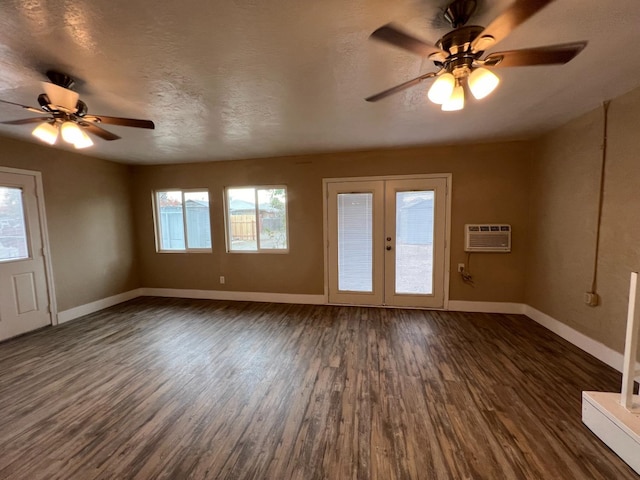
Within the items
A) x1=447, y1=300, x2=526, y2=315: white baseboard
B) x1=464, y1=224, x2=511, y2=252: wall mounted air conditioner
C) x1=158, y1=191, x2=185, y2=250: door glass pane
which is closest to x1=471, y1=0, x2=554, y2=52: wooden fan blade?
x1=464, y1=224, x2=511, y2=252: wall mounted air conditioner

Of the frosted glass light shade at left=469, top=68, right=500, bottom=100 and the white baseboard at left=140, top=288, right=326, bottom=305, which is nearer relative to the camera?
the frosted glass light shade at left=469, top=68, right=500, bottom=100

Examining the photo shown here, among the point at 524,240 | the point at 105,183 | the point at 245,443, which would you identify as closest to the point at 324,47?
the point at 245,443

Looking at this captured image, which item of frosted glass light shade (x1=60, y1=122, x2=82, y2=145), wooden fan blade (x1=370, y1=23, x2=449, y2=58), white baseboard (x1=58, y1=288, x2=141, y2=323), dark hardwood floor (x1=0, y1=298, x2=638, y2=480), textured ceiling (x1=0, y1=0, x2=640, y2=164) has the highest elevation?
textured ceiling (x1=0, y1=0, x2=640, y2=164)

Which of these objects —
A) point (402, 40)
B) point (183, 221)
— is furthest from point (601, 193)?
point (183, 221)

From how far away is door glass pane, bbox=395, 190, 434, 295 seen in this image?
4039 millimetres

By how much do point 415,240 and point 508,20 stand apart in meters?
3.13

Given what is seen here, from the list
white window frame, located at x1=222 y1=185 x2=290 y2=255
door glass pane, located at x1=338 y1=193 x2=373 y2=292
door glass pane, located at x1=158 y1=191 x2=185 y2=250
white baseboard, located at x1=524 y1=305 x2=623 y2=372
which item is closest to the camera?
white baseboard, located at x1=524 y1=305 x2=623 y2=372

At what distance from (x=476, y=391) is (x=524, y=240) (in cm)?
262

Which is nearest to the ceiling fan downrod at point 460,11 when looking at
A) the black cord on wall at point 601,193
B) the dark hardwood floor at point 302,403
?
the black cord on wall at point 601,193

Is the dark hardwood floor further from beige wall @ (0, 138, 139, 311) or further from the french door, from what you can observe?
beige wall @ (0, 138, 139, 311)

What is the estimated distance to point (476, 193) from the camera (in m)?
3.89

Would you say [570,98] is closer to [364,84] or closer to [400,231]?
[364,84]

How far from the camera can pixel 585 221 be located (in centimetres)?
281

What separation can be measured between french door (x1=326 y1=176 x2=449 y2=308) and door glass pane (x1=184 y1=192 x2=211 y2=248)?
2.28 metres
